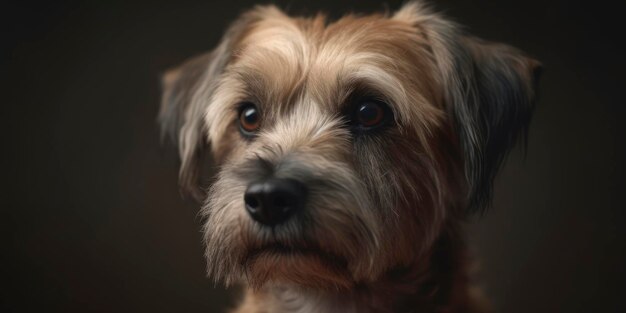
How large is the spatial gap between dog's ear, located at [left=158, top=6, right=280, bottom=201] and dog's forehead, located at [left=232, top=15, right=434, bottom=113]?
22 centimetres

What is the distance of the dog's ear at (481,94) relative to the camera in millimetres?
2098

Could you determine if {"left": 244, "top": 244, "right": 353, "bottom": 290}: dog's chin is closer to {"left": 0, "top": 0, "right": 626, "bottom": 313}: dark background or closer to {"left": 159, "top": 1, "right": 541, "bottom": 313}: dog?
{"left": 159, "top": 1, "right": 541, "bottom": 313}: dog

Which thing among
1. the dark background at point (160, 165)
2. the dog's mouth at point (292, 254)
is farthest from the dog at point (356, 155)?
the dark background at point (160, 165)

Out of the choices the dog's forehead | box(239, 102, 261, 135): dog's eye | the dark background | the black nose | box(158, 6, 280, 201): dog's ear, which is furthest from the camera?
the dark background

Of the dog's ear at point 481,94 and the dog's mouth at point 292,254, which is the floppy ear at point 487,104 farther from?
the dog's mouth at point 292,254

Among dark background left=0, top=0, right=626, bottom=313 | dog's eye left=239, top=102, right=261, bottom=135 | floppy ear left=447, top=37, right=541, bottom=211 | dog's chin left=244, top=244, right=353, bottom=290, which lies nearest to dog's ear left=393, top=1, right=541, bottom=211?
floppy ear left=447, top=37, right=541, bottom=211

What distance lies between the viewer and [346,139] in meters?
2.05

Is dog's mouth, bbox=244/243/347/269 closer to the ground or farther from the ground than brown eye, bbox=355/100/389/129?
closer to the ground

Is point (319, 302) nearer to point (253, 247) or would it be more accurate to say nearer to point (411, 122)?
point (253, 247)

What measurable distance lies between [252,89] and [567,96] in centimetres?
150

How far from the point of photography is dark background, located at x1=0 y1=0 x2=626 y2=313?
8.71 ft

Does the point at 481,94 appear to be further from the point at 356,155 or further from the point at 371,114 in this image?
the point at 356,155

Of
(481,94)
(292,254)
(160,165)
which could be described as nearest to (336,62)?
(481,94)

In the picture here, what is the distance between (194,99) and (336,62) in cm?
67
